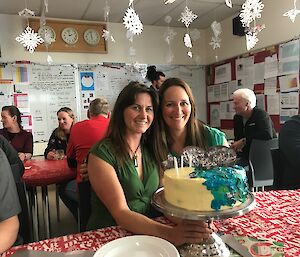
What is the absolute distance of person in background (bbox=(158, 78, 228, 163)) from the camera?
163cm

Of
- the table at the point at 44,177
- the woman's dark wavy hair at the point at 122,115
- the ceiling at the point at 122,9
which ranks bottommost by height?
the table at the point at 44,177

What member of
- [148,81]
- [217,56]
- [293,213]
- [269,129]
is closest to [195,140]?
[293,213]

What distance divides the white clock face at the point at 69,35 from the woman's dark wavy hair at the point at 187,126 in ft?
9.51

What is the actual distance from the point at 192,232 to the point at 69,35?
3.84 m

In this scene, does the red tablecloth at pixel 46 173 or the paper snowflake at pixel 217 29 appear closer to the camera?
the red tablecloth at pixel 46 173

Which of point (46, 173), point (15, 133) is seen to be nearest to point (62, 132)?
point (15, 133)

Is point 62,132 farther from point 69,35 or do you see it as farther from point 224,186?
point 224,186

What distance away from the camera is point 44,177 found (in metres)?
2.32

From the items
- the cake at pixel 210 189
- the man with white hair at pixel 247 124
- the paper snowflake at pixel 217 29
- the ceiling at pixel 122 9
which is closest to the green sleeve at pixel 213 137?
the cake at pixel 210 189

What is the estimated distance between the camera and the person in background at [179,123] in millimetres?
1630

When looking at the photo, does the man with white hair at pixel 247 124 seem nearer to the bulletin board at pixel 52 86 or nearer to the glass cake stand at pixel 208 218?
the bulletin board at pixel 52 86

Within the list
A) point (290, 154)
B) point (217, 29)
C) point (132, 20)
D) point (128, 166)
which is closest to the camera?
point (128, 166)

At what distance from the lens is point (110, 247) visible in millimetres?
855

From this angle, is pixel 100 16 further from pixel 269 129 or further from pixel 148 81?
pixel 269 129
